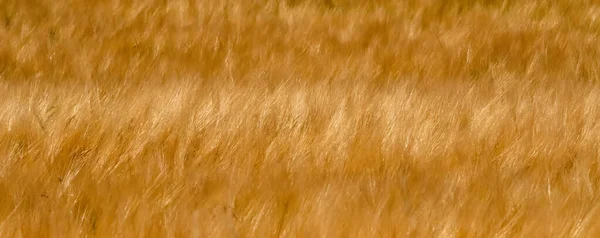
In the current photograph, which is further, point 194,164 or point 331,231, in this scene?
point 194,164

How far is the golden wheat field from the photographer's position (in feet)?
5.23

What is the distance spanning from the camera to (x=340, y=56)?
12.3 ft

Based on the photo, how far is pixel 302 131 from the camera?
2.25m

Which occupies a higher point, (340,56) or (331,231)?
(331,231)

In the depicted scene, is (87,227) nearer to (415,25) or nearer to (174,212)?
(174,212)

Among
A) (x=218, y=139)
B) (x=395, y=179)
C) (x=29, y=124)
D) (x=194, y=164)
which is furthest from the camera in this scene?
(x=29, y=124)

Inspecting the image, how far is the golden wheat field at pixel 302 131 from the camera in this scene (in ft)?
5.23

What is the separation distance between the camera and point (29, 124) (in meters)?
2.26

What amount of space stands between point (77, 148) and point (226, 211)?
0.60 meters

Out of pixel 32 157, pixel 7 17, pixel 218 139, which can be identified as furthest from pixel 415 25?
pixel 32 157

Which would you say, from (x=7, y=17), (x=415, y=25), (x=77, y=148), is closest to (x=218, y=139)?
(x=77, y=148)

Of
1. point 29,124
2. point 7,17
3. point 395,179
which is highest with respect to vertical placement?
point 395,179

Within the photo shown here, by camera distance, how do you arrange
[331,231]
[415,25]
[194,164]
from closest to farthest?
[331,231] < [194,164] < [415,25]

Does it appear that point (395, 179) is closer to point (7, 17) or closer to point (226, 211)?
point (226, 211)
